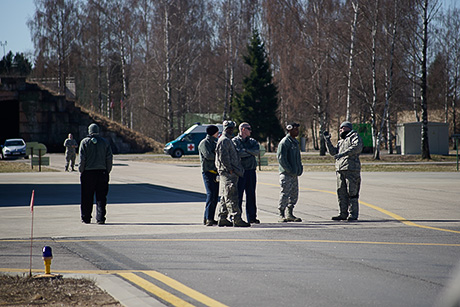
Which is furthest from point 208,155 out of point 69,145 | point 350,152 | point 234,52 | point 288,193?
point 234,52

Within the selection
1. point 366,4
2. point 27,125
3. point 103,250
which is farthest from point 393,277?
point 27,125

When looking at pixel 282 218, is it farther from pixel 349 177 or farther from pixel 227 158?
pixel 227 158

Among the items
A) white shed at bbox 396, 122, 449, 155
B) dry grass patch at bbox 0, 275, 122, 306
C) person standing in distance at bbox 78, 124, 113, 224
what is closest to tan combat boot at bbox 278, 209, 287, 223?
person standing in distance at bbox 78, 124, 113, 224

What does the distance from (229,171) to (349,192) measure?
2.54m

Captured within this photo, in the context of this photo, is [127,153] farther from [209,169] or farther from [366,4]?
[209,169]

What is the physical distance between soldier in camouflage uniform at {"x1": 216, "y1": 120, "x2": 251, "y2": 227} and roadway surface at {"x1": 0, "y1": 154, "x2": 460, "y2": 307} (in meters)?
0.43

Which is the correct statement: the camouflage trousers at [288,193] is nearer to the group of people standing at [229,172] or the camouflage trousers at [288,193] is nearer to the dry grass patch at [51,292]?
the group of people standing at [229,172]

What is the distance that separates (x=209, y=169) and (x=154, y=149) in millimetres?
49490

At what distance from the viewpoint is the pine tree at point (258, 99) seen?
187 feet

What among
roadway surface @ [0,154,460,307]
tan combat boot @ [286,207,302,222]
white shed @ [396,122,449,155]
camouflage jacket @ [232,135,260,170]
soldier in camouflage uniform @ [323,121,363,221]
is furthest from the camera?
white shed @ [396,122,449,155]

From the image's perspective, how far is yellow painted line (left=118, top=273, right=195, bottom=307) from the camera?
6.09m

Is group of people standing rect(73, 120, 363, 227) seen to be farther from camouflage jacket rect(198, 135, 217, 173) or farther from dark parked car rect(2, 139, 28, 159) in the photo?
dark parked car rect(2, 139, 28, 159)

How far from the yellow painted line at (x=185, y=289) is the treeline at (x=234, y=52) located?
121ft

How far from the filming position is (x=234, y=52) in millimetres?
62219
